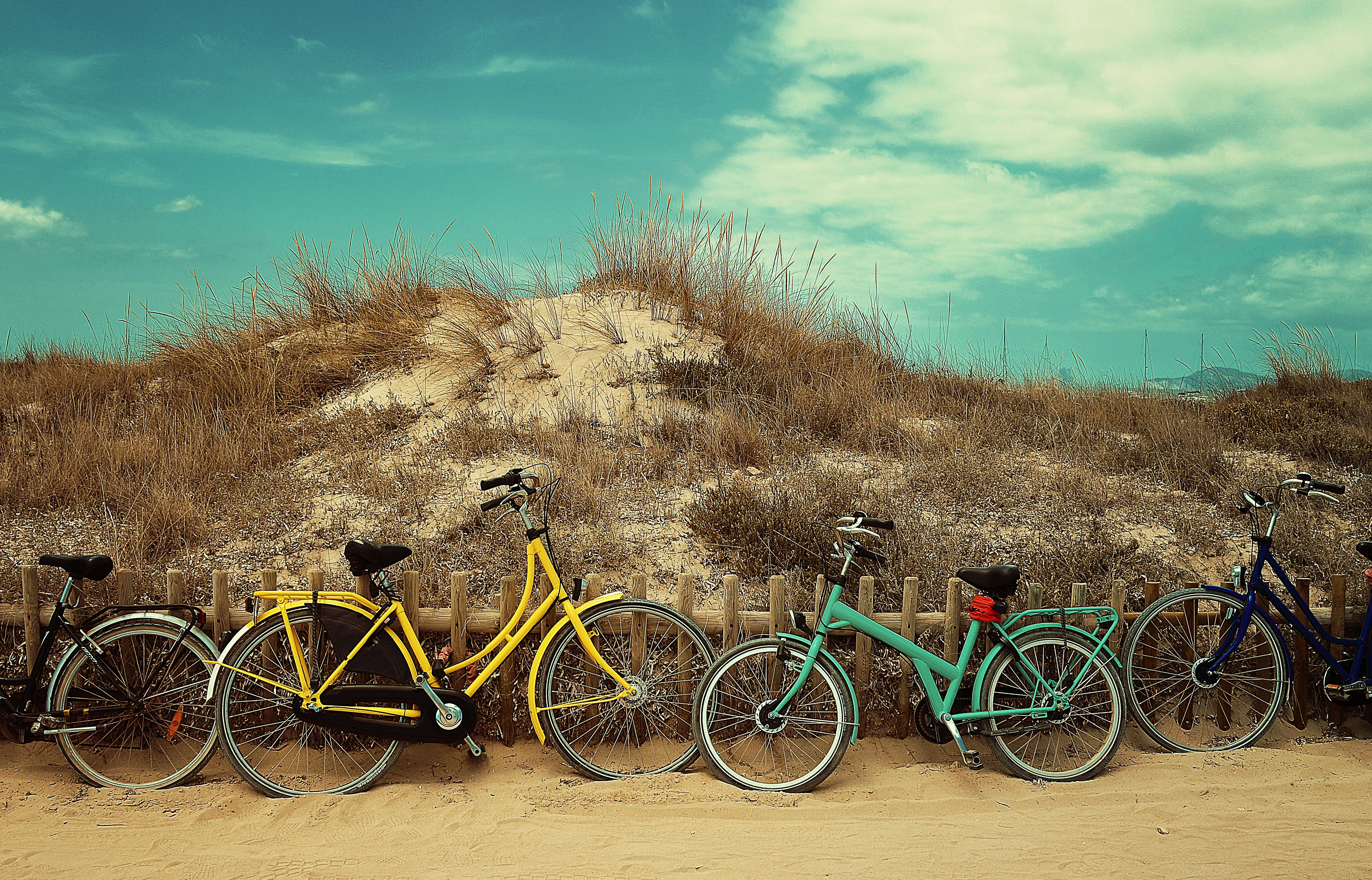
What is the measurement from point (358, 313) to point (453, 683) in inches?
401

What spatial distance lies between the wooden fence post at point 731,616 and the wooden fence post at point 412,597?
1932mm

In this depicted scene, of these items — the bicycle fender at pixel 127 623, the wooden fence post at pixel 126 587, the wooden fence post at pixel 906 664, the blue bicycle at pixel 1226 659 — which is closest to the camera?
the bicycle fender at pixel 127 623

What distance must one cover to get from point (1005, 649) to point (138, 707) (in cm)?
528

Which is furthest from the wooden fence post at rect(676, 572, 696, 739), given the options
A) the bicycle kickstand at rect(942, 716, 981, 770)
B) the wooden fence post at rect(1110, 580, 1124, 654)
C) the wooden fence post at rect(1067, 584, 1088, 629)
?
the wooden fence post at rect(1110, 580, 1124, 654)

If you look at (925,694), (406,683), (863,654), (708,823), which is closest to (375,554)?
(406,683)

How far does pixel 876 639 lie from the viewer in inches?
212

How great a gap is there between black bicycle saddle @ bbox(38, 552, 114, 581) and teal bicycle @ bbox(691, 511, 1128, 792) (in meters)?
3.74

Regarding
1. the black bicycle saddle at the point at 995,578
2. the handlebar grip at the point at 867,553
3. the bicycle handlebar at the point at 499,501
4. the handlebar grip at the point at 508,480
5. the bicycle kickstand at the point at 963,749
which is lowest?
the bicycle kickstand at the point at 963,749

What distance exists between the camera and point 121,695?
525 centimetres

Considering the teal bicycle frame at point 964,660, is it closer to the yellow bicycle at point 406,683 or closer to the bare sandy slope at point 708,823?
the bare sandy slope at point 708,823

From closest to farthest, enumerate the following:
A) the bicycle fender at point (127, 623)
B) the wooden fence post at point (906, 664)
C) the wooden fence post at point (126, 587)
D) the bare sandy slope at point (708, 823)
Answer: the bare sandy slope at point (708, 823), the bicycle fender at point (127, 623), the wooden fence post at point (906, 664), the wooden fence post at point (126, 587)

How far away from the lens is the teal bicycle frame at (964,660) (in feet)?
16.0

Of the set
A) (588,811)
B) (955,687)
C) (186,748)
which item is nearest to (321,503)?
(186,748)

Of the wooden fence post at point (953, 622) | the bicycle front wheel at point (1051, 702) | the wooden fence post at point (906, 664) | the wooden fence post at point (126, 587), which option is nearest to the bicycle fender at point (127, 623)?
the wooden fence post at point (126, 587)
